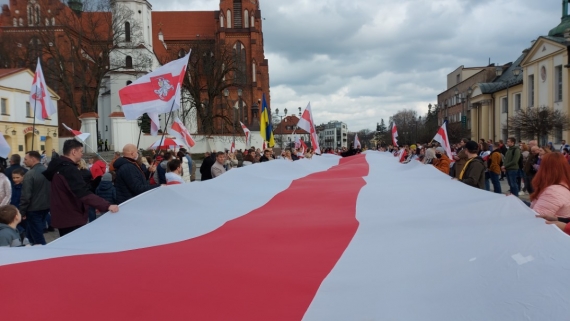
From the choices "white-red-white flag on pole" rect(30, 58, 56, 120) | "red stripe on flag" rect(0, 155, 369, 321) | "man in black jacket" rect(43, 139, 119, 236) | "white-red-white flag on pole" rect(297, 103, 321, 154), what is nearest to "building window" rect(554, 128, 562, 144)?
"white-red-white flag on pole" rect(297, 103, 321, 154)

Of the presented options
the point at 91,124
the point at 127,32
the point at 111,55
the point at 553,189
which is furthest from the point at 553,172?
the point at 127,32

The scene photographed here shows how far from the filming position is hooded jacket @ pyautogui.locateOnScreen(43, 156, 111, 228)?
5918mm

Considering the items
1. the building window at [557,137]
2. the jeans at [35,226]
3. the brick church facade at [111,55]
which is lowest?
the jeans at [35,226]

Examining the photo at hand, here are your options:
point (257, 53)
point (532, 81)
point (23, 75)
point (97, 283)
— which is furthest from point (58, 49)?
point (97, 283)

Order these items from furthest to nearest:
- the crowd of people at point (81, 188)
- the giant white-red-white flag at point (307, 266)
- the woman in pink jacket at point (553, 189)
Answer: the crowd of people at point (81, 188) → the woman in pink jacket at point (553, 189) → the giant white-red-white flag at point (307, 266)

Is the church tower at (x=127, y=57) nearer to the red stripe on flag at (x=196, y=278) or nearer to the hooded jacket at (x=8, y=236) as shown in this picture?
the hooded jacket at (x=8, y=236)

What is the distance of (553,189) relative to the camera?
15.5ft

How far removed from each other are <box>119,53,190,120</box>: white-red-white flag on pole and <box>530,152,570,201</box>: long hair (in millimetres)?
5616

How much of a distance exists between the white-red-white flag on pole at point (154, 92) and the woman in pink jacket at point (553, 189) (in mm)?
5632

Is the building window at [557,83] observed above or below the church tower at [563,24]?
below

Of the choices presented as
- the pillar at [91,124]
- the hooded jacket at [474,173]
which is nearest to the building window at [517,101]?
the pillar at [91,124]

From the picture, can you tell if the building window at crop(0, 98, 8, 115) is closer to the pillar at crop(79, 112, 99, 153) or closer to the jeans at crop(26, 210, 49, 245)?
the pillar at crop(79, 112, 99, 153)

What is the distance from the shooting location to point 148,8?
215ft

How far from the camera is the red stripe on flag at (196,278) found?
3012 millimetres
